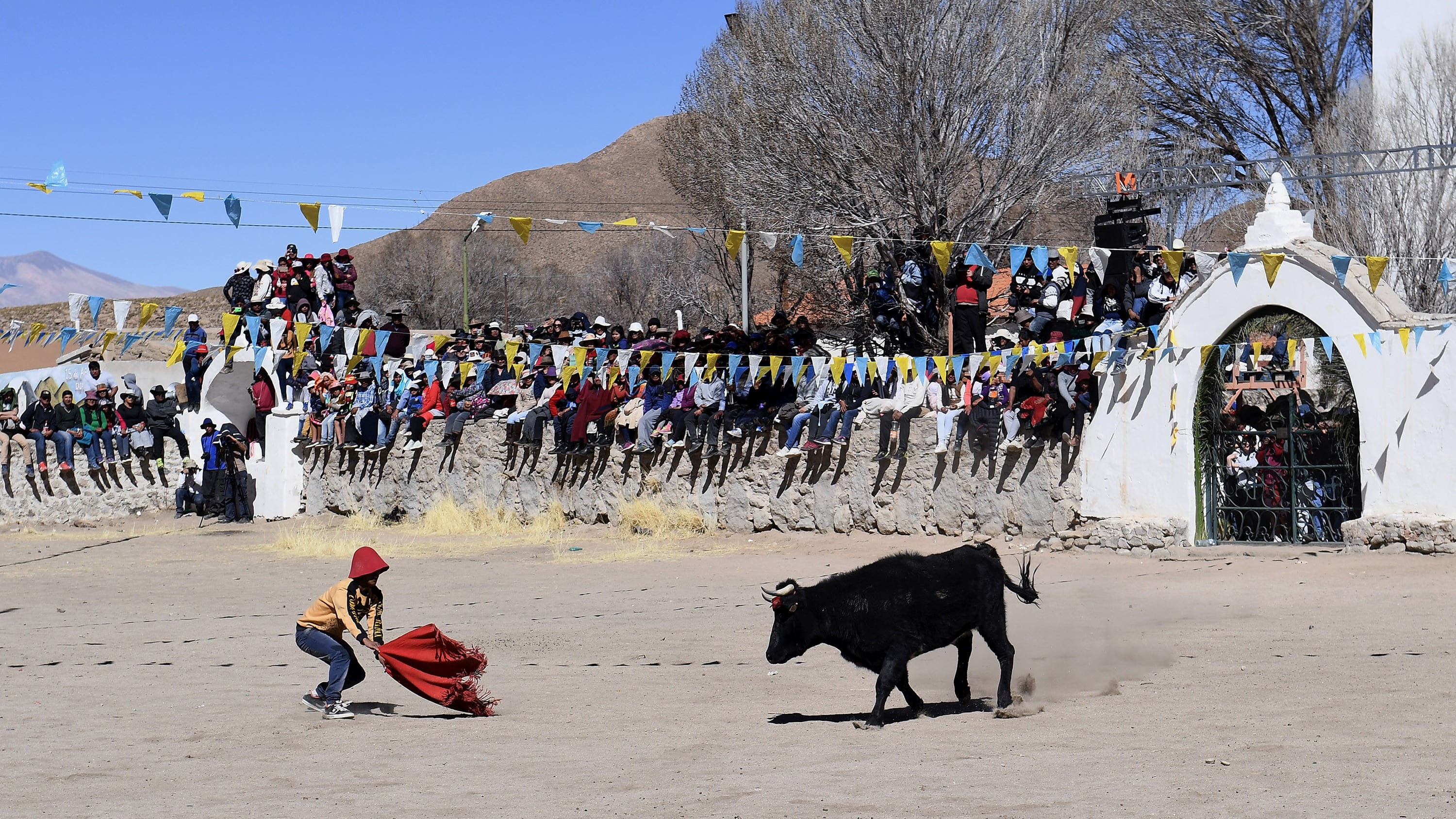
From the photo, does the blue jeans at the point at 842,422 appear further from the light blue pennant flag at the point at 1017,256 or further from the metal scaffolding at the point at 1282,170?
the metal scaffolding at the point at 1282,170

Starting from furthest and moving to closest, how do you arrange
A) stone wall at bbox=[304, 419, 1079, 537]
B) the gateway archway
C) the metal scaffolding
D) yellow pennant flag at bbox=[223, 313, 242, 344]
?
1. the metal scaffolding
2. yellow pennant flag at bbox=[223, 313, 242, 344]
3. stone wall at bbox=[304, 419, 1079, 537]
4. the gateway archway

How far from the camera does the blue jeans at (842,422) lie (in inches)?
850

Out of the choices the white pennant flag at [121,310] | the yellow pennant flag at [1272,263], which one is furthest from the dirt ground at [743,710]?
the white pennant flag at [121,310]

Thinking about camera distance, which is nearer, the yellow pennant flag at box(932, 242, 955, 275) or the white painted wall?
the white painted wall

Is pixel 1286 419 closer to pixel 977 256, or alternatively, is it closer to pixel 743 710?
pixel 977 256

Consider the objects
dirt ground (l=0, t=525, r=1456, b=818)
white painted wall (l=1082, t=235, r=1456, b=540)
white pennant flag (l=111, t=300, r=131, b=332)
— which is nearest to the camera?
dirt ground (l=0, t=525, r=1456, b=818)

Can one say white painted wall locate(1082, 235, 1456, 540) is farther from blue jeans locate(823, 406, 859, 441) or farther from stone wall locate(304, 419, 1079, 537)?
blue jeans locate(823, 406, 859, 441)

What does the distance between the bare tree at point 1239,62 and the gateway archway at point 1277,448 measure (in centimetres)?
2095

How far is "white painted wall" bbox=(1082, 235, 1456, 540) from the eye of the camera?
16438 millimetres

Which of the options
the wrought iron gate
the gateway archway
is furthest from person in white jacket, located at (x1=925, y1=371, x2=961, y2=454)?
the wrought iron gate

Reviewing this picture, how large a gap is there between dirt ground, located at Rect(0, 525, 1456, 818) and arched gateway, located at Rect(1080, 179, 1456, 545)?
837mm

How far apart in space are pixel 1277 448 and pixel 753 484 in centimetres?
834

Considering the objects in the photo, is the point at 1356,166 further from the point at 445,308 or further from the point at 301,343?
the point at 445,308

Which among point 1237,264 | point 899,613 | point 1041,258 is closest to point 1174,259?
point 1237,264
